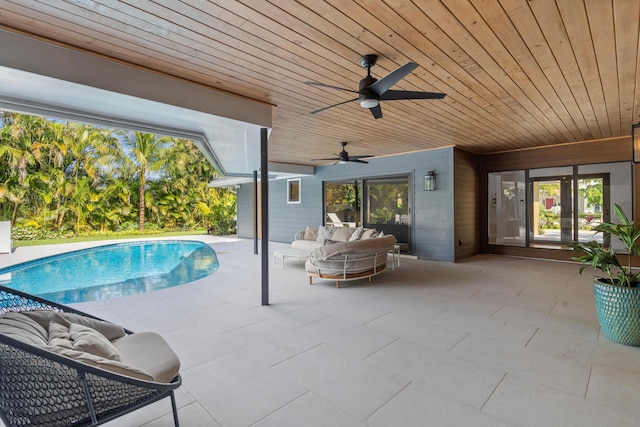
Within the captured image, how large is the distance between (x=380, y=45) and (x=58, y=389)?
130 inches

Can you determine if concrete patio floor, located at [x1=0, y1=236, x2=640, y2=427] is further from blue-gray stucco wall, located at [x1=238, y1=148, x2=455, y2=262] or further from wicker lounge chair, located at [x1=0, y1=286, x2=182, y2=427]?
blue-gray stucco wall, located at [x1=238, y1=148, x2=455, y2=262]

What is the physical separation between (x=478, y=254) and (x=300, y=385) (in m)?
7.91

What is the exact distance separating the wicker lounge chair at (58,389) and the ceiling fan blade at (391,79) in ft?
9.53

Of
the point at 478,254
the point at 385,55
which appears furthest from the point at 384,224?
the point at 385,55

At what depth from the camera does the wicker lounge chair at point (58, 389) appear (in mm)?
1325

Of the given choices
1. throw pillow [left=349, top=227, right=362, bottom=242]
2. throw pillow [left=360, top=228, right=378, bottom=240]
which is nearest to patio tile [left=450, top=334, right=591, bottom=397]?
throw pillow [left=360, top=228, right=378, bottom=240]

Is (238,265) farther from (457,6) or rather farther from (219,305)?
(457,6)

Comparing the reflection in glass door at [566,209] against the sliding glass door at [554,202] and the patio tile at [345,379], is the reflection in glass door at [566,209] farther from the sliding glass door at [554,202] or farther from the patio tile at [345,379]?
the patio tile at [345,379]

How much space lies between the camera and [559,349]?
9.80ft

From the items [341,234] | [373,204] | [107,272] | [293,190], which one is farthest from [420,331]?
[293,190]

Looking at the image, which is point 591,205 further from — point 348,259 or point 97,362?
point 97,362

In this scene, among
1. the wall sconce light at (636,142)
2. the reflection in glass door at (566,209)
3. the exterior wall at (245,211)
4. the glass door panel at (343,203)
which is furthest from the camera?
the exterior wall at (245,211)

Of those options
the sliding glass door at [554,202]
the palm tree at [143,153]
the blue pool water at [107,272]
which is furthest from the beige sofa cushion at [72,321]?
the palm tree at [143,153]

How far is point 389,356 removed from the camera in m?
2.86
